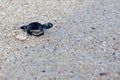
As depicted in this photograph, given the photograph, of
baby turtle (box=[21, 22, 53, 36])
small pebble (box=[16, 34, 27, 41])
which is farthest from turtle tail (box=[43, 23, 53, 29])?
small pebble (box=[16, 34, 27, 41])

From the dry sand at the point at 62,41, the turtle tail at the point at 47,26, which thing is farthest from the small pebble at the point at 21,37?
the turtle tail at the point at 47,26

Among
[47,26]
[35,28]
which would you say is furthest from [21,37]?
[47,26]

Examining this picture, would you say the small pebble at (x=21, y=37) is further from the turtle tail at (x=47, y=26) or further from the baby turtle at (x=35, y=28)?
the turtle tail at (x=47, y=26)

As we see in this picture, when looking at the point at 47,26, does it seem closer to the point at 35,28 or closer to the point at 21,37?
the point at 35,28

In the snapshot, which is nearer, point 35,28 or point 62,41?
point 62,41

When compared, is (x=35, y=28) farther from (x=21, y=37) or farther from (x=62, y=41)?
(x=62, y=41)

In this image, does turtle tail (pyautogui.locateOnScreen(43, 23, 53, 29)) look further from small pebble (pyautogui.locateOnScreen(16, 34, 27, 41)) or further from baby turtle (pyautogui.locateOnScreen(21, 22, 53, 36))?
small pebble (pyautogui.locateOnScreen(16, 34, 27, 41))
